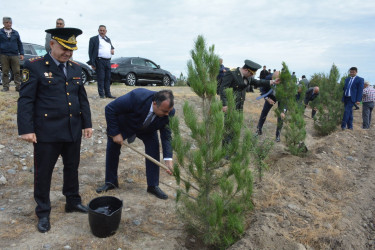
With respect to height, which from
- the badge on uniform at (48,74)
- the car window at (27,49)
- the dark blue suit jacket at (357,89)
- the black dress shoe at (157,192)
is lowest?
the black dress shoe at (157,192)

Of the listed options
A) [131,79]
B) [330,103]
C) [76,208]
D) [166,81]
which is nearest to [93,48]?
[76,208]

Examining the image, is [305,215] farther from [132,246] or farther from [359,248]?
[132,246]

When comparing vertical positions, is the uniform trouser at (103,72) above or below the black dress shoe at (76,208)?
above

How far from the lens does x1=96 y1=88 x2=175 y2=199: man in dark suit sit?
352cm

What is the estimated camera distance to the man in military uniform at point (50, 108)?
2773 millimetres

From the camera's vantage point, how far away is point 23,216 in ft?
11.0

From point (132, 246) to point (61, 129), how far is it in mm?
1398

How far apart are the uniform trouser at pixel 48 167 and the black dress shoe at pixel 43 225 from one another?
0.04 m

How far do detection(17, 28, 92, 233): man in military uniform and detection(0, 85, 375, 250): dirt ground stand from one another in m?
0.39

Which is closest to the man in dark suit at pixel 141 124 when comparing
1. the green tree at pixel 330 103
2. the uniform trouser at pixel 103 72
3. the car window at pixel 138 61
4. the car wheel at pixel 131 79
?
the uniform trouser at pixel 103 72

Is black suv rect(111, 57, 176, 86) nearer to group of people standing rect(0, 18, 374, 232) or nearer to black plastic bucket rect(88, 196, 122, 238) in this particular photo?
group of people standing rect(0, 18, 374, 232)

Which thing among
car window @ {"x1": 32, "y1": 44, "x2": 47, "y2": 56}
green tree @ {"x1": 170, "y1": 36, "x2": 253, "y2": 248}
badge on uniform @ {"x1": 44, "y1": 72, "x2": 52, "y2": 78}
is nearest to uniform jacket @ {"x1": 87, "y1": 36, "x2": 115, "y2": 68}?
car window @ {"x1": 32, "y1": 44, "x2": 47, "y2": 56}

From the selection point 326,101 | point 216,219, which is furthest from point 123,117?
point 326,101

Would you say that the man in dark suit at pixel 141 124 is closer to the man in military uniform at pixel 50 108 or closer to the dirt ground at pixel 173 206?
the dirt ground at pixel 173 206
